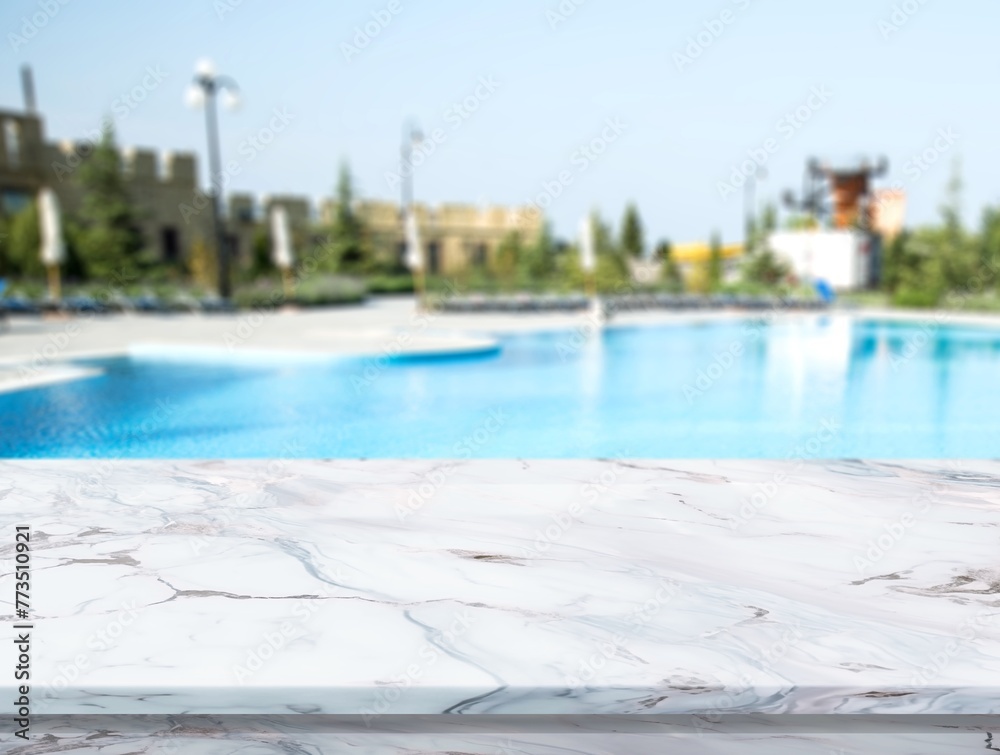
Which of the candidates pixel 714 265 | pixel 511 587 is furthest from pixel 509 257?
pixel 511 587

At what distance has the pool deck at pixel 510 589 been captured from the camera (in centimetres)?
211

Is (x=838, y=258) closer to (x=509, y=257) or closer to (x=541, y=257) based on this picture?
(x=541, y=257)

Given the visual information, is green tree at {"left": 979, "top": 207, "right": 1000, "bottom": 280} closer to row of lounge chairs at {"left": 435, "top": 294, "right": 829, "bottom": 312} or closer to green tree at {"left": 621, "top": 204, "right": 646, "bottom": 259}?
row of lounge chairs at {"left": 435, "top": 294, "right": 829, "bottom": 312}

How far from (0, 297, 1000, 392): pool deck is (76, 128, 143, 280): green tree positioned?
9.64 meters

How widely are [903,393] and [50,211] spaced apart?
1606cm

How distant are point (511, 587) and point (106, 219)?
27868 mm

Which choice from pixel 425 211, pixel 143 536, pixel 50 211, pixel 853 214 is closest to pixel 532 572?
pixel 143 536

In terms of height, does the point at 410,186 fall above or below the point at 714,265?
above

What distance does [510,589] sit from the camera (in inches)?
105

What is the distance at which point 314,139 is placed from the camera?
55.0 feet

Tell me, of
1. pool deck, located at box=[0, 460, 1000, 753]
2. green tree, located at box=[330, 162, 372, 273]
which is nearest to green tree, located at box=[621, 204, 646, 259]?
green tree, located at box=[330, 162, 372, 273]

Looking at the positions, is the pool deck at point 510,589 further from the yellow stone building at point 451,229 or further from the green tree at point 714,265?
the yellow stone building at point 451,229

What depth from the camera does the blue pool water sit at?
6359 mm

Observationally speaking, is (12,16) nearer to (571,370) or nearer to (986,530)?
(571,370)
